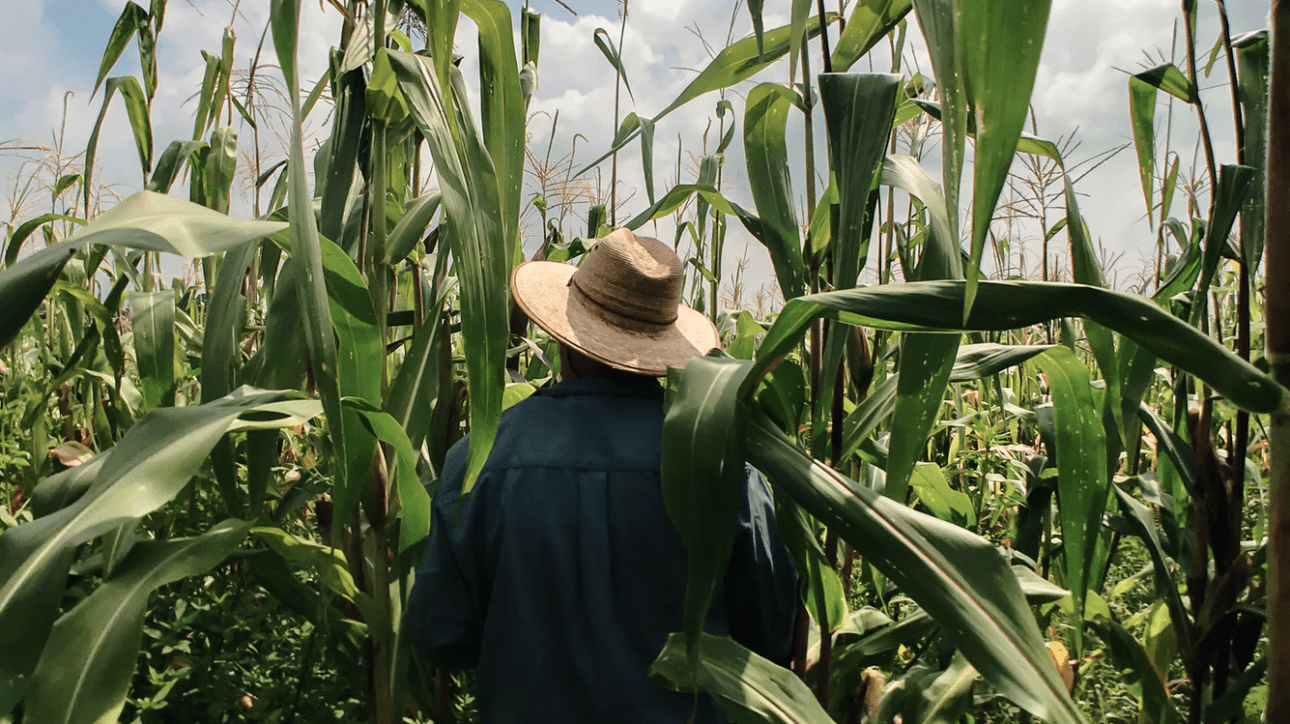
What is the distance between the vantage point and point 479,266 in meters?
0.68

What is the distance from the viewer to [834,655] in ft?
3.83

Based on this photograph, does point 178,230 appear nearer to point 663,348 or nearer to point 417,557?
point 417,557

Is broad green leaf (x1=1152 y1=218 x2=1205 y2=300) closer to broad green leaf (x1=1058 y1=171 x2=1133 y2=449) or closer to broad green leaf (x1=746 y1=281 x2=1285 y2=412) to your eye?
broad green leaf (x1=1058 y1=171 x2=1133 y2=449)

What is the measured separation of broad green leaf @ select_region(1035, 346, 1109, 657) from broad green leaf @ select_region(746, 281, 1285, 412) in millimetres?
298

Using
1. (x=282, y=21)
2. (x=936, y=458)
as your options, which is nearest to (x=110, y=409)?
(x=282, y=21)

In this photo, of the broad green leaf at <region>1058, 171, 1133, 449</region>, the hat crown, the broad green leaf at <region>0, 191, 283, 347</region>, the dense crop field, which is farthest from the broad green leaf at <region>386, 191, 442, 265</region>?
the broad green leaf at <region>1058, 171, 1133, 449</region>

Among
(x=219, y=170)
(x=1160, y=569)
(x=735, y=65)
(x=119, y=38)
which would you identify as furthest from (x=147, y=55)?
(x=1160, y=569)

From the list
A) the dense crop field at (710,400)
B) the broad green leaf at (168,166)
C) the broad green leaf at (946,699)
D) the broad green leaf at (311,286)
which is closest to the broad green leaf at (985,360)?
the dense crop field at (710,400)

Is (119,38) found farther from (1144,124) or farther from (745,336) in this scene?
(1144,124)

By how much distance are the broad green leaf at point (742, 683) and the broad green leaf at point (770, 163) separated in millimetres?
442

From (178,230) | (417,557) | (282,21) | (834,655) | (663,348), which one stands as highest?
(282,21)

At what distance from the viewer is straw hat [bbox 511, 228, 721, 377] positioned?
3.78 feet

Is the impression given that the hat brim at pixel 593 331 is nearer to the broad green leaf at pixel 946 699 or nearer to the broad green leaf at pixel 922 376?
the broad green leaf at pixel 922 376

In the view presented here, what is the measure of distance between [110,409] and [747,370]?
1503 millimetres
